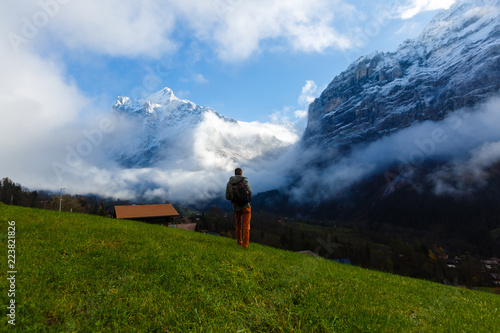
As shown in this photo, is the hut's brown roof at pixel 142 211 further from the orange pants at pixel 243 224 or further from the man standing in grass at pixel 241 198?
the man standing in grass at pixel 241 198

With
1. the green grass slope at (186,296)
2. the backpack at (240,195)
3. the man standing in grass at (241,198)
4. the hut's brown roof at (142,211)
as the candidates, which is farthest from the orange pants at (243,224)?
the hut's brown roof at (142,211)

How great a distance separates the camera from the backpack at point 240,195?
492 inches

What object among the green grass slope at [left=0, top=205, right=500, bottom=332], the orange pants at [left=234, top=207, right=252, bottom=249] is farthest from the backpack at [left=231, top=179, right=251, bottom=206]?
the green grass slope at [left=0, top=205, right=500, bottom=332]

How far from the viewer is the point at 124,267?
762 cm

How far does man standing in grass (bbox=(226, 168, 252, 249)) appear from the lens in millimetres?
12547

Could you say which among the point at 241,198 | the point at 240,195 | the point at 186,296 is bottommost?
the point at 186,296

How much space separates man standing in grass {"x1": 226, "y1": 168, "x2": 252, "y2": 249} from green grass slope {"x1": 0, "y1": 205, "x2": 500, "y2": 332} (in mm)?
2793

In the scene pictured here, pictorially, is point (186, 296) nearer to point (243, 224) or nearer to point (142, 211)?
point (243, 224)

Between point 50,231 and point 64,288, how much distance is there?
627 cm

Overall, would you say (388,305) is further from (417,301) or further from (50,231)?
(50,231)

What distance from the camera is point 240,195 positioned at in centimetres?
1252

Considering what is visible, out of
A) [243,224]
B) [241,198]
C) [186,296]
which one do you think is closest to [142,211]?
[243,224]

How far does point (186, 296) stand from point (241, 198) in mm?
6559

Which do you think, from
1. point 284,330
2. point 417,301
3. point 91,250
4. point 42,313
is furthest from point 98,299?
point 417,301
